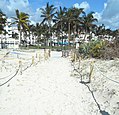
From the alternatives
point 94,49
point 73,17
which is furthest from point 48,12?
point 94,49

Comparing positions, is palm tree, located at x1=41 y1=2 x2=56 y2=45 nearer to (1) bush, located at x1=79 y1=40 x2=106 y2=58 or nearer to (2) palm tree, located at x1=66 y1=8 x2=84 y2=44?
(2) palm tree, located at x1=66 y1=8 x2=84 y2=44

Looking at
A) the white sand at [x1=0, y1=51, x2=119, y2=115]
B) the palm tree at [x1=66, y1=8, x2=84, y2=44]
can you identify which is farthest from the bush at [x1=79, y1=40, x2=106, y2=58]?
the palm tree at [x1=66, y1=8, x2=84, y2=44]

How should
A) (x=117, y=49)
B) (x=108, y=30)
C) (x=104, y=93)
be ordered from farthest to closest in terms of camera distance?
(x=108, y=30), (x=117, y=49), (x=104, y=93)

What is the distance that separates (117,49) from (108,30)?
7175 centimetres

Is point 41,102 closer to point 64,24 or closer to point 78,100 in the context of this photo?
point 78,100

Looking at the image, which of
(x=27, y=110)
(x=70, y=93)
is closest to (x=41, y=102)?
(x=27, y=110)

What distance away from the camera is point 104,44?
2375 cm

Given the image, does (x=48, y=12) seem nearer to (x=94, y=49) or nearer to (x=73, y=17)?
(x=73, y=17)

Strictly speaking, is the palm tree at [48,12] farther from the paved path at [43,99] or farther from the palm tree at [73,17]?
the paved path at [43,99]

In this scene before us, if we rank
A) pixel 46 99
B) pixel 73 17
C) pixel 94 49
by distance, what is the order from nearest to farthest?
pixel 46 99 < pixel 94 49 < pixel 73 17

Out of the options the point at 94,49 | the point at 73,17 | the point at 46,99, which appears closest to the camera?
the point at 46,99

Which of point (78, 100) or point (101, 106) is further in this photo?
point (78, 100)

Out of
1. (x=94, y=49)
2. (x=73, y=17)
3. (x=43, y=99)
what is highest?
(x=73, y=17)

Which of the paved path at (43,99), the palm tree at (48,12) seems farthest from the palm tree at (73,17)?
the paved path at (43,99)
